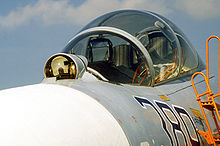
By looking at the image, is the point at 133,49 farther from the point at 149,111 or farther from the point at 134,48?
the point at 149,111

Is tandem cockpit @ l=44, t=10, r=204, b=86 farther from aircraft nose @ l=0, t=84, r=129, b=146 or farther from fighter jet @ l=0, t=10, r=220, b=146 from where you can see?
aircraft nose @ l=0, t=84, r=129, b=146

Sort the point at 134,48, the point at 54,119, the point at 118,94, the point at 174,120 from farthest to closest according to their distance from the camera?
the point at 134,48
the point at 174,120
the point at 118,94
the point at 54,119

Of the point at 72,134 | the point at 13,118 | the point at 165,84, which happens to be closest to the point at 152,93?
the point at 165,84

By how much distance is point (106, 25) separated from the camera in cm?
469

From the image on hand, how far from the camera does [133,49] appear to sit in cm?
439

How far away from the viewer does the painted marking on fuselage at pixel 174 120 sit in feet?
10.7

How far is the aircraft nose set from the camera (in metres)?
2.17

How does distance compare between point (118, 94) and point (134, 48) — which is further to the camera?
point (134, 48)

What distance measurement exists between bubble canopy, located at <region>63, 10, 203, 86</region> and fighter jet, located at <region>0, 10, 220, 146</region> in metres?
0.01

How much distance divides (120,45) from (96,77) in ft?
2.51

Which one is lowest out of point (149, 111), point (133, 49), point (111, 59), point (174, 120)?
point (174, 120)

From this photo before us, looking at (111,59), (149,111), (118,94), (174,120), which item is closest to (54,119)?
(118,94)

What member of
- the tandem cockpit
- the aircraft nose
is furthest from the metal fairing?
the tandem cockpit

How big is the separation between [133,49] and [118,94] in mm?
1376
